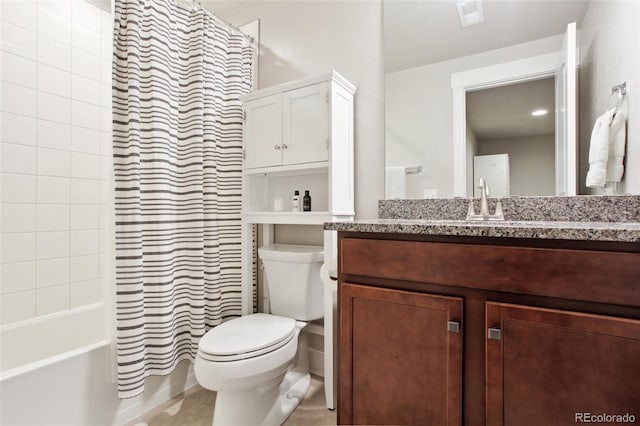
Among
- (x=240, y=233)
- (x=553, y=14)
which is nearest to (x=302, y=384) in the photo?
(x=240, y=233)

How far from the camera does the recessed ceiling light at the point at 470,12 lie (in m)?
1.52

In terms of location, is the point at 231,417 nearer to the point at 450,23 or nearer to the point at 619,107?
the point at 619,107

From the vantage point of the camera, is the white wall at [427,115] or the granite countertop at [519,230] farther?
the white wall at [427,115]

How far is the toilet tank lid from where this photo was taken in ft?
5.76

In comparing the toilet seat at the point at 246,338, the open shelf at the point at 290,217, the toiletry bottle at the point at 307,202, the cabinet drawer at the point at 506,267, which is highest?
the toiletry bottle at the point at 307,202

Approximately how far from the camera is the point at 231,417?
1368 millimetres

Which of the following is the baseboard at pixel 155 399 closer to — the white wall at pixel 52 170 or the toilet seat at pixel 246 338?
the toilet seat at pixel 246 338

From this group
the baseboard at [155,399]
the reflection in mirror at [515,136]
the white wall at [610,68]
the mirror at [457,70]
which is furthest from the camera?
the baseboard at [155,399]

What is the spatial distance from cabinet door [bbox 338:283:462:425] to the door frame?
0.77m

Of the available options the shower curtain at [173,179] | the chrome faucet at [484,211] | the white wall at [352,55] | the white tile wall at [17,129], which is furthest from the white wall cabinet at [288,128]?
the white tile wall at [17,129]

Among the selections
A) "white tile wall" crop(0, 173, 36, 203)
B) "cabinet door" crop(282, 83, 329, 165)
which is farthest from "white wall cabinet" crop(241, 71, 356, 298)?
"white tile wall" crop(0, 173, 36, 203)

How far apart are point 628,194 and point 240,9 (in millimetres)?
2536

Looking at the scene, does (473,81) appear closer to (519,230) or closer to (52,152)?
(519,230)

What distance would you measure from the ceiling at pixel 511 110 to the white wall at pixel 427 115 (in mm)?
123
